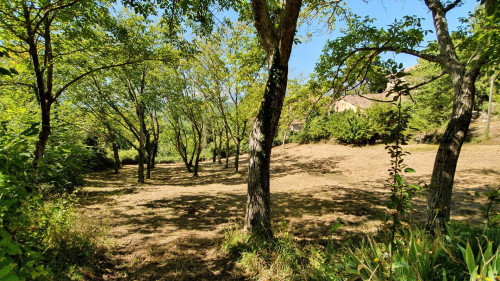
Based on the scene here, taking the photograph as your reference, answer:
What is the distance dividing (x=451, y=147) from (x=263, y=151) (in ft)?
11.0

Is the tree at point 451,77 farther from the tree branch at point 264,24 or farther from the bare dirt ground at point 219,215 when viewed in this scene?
the tree branch at point 264,24

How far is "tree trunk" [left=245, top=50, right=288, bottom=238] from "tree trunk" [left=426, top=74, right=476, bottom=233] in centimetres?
294

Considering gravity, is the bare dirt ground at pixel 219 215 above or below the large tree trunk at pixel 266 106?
below

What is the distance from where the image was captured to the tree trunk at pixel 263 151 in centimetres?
324

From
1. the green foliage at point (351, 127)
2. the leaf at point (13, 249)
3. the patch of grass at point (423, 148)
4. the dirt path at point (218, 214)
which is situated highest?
the green foliage at point (351, 127)

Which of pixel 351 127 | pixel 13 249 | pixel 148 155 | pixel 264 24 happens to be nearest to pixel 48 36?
pixel 264 24

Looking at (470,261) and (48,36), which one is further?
(48,36)

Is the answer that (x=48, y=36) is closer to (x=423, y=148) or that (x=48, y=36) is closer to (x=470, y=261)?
(x=470, y=261)

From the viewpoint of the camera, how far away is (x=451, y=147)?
323 cm

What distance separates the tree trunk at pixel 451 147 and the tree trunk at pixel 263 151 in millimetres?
2944

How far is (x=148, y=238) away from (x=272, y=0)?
18.8 feet

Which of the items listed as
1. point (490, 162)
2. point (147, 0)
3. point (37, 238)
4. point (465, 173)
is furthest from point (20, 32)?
point (490, 162)

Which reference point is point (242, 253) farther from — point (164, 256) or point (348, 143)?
point (348, 143)

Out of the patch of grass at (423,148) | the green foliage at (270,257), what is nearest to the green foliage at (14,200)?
the green foliage at (270,257)
